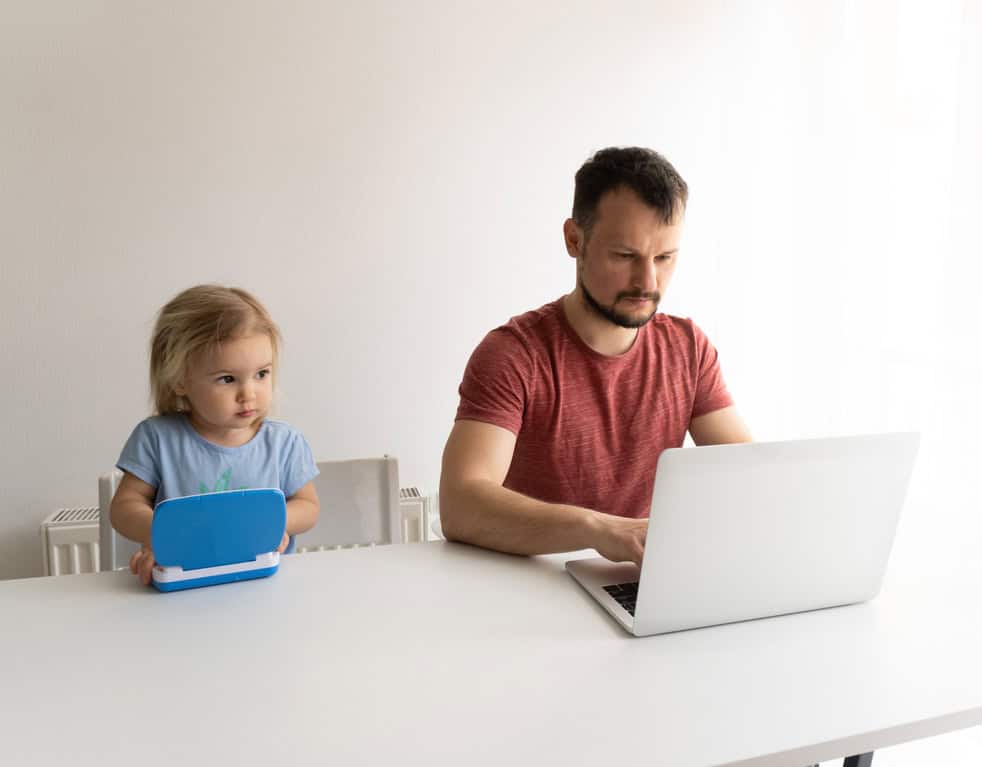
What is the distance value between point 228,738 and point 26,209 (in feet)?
5.59

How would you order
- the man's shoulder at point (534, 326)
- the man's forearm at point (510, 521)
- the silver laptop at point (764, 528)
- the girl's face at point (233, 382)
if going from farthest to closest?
the man's shoulder at point (534, 326) < the girl's face at point (233, 382) < the man's forearm at point (510, 521) < the silver laptop at point (764, 528)

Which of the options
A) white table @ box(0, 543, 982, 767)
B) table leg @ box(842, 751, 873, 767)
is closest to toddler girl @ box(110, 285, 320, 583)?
white table @ box(0, 543, 982, 767)

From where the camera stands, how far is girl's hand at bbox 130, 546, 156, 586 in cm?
104

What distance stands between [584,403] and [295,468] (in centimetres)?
57

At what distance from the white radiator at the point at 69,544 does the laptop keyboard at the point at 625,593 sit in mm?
1406

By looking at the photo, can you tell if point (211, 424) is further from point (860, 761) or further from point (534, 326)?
point (860, 761)

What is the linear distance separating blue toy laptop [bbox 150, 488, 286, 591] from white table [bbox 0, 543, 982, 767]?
3cm

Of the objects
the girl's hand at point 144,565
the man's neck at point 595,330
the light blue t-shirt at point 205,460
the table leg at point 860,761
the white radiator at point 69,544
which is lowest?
the white radiator at point 69,544

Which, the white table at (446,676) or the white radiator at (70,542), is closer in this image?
the white table at (446,676)

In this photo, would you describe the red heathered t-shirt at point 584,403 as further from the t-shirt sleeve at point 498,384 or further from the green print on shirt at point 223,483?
the green print on shirt at point 223,483

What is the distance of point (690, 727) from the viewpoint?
74 centimetres

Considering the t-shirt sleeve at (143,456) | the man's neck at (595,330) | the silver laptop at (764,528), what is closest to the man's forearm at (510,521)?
the silver laptop at (764,528)

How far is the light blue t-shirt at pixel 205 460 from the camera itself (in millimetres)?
1354

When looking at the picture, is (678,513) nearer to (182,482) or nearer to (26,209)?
(182,482)
